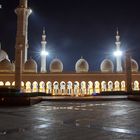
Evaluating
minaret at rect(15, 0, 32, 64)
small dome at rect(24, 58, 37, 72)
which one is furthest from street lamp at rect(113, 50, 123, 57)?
minaret at rect(15, 0, 32, 64)

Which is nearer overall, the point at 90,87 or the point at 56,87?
the point at 90,87

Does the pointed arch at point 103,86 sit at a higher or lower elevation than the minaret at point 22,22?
lower

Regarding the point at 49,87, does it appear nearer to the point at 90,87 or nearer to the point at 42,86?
the point at 42,86

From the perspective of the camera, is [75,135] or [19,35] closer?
[75,135]

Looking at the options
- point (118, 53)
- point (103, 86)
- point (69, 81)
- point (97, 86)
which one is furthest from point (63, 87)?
point (118, 53)

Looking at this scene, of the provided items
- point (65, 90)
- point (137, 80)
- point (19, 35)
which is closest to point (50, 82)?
point (65, 90)

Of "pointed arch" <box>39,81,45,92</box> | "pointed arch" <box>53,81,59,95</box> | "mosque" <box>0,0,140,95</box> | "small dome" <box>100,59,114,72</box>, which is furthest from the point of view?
"small dome" <box>100,59,114,72</box>

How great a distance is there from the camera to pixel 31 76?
23875 mm

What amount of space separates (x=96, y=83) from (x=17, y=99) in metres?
15.5

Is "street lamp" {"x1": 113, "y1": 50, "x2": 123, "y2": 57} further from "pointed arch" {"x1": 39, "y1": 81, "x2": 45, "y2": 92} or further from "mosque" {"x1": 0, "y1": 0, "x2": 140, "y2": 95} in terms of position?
"pointed arch" {"x1": 39, "y1": 81, "x2": 45, "y2": 92}

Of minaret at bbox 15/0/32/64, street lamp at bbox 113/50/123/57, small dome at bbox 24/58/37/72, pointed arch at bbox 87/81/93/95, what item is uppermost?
minaret at bbox 15/0/32/64

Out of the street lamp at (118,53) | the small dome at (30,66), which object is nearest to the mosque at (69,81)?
the small dome at (30,66)

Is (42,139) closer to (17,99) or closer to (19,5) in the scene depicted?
(17,99)

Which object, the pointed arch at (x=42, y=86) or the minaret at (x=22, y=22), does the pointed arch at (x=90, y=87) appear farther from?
the minaret at (x=22, y=22)
